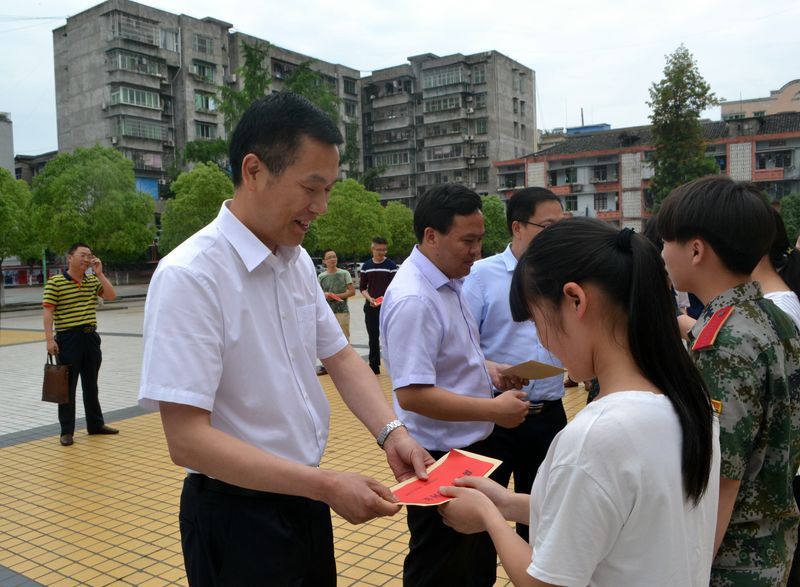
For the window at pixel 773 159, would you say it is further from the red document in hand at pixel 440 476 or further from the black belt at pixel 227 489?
the black belt at pixel 227 489

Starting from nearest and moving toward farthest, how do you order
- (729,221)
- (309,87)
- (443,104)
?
(729,221) → (309,87) → (443,104)

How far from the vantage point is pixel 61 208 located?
25156 millimetres

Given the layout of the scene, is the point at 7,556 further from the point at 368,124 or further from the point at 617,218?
the point at 368,124

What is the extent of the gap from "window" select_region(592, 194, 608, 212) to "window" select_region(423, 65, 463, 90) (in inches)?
668

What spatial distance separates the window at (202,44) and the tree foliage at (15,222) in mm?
24619

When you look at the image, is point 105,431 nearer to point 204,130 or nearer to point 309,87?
point 309,87

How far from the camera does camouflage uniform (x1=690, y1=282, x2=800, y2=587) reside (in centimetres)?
149

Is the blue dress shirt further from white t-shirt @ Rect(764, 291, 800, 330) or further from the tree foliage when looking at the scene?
the tree foliage

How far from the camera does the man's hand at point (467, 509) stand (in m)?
1.44

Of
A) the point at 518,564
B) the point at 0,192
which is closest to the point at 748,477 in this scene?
the point at 518,564

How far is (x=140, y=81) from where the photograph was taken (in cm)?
4381

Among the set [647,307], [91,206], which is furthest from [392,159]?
[647,307]

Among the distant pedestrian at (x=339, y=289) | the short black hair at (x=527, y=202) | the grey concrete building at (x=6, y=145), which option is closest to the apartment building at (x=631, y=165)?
the distant pedestrian at (x=339, y=289)

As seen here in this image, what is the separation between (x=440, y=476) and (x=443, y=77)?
199 ft
